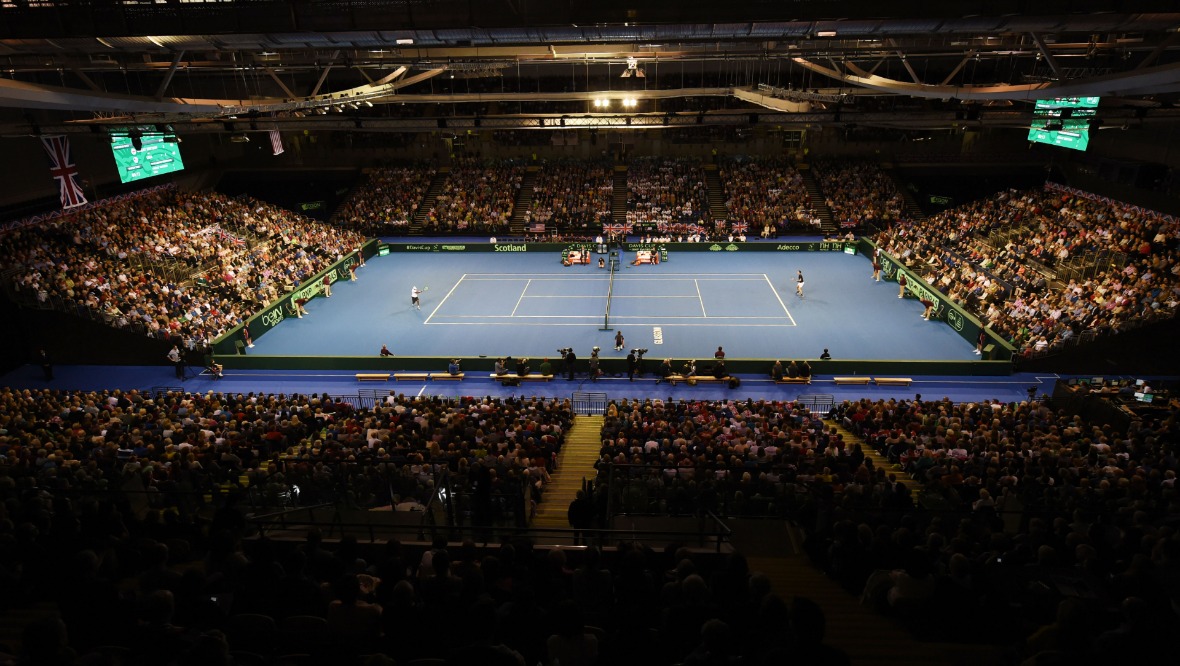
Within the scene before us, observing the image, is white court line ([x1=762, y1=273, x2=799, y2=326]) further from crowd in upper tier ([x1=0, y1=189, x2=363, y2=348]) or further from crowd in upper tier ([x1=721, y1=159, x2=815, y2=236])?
crowd in upper tier ([x1=0, y1=189, x2=363, y2=348])

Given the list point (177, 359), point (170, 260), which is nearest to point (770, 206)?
point (170, 260)

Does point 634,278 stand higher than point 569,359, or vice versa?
point 634,278

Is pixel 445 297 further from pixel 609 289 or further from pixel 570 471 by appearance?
pixel 570 471

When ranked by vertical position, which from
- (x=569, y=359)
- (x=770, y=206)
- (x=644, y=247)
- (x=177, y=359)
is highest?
(x=770, y=206)

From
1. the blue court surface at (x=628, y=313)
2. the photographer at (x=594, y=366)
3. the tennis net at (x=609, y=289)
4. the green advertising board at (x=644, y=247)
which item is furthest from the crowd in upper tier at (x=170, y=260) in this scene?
the tennis net at (x=609, y=289)

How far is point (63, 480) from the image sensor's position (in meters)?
10.9

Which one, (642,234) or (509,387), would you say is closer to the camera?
(509,387)

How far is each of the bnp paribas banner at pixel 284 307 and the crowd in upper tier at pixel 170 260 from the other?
0.79m

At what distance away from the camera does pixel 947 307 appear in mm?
29609

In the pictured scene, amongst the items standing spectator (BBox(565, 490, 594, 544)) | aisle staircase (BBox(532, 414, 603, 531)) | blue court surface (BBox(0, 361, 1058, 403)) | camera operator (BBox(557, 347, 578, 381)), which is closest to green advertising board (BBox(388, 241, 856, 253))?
camera operator (BBox(557, 347, 578, 381))

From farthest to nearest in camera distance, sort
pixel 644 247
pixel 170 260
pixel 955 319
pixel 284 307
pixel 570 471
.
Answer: pixel 644 247
pixel 170 260
pixel 284 307
pixel 955 319
pixel 570 471

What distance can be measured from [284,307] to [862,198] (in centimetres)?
3931

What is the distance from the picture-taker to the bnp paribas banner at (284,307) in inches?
1069

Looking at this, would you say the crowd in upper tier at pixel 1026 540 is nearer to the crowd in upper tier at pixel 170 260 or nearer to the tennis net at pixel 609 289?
the tennis net at pixel 609 289
